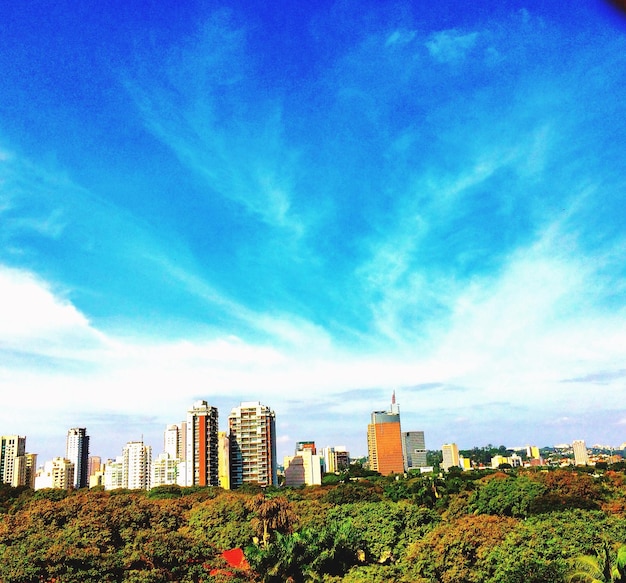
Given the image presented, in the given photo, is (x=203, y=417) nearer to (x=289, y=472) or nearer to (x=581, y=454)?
(x=289, y=472)

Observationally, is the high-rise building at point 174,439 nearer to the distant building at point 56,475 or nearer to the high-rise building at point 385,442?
the distant building at point 56,475

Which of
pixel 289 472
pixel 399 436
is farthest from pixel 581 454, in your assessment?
pixel 289 472

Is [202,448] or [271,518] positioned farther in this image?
[202,448]

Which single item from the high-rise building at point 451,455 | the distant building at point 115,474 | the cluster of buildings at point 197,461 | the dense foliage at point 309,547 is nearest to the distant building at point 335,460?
the cluster of buildings at point 197,461

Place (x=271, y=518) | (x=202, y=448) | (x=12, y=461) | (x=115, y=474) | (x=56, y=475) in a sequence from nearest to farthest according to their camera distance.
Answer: (x=271, y=518) → (x=202, y=448) → (x=12, y=461) → (x=56, y=475) → (x=115, y=474)

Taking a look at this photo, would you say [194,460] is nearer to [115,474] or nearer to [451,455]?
[115,474]

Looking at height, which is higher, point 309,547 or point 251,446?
point 251,446

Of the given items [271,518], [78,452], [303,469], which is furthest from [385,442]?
[271,518]
